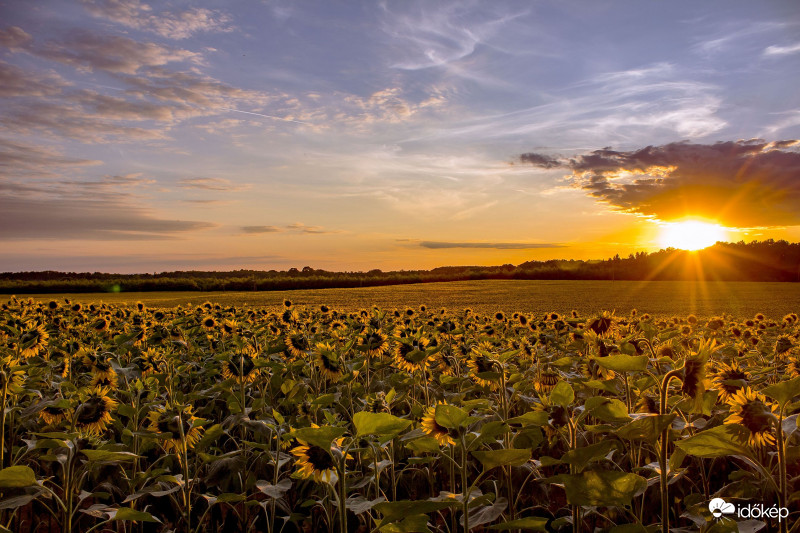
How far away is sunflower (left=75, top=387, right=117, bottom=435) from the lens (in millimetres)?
4000

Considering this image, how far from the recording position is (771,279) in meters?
48.4

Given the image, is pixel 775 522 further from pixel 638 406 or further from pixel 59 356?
pixel 59 356

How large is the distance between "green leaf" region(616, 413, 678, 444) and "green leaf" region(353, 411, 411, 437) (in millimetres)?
843

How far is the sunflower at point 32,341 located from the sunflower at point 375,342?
3.83 m

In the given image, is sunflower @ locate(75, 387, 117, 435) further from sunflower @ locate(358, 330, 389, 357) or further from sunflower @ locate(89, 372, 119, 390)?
sunflower @ locate(358, 330, 389, 357)

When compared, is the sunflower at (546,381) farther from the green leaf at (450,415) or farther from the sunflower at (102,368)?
the sunflower at (102,368)

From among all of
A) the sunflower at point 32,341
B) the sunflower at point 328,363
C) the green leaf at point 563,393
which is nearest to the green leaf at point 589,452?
the green leaf at point 563,393

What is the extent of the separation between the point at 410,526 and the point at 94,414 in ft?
9.82

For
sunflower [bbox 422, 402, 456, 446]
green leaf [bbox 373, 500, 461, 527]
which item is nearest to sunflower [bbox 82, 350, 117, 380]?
sunflower [bbox 422, 402, 456, 446]

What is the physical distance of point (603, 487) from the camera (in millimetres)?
2217

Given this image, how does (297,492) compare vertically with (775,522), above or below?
below

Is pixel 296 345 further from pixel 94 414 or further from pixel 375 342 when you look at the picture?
pixel 94 414

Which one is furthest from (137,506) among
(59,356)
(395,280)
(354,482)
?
(395,280)

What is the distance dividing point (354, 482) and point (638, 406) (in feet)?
6.67
